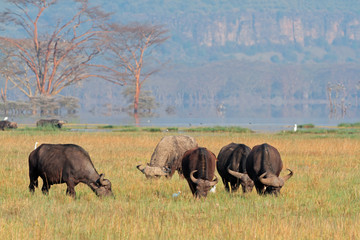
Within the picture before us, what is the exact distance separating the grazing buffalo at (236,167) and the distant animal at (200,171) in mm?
779

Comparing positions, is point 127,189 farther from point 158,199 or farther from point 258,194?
point 258,194

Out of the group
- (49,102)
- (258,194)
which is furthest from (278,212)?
(49,102)

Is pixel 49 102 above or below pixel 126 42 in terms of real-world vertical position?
below

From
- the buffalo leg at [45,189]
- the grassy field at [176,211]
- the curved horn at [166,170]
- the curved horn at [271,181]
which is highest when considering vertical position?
the curved horn at [271,181]

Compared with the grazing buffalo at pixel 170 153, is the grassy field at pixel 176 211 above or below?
below

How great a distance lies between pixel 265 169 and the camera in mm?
13133

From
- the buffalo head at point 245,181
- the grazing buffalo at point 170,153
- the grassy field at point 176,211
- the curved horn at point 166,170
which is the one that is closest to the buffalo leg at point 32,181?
the grassy field at point 176,211

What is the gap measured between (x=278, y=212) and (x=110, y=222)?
3.26 m

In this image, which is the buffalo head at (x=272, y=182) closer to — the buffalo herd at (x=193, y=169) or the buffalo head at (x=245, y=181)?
the buffalo herd at (x=193, y=169)

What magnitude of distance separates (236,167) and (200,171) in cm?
180

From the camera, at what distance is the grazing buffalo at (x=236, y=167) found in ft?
45.8

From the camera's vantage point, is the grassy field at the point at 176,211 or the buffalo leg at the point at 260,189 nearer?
the grassy field at the point at 176,211

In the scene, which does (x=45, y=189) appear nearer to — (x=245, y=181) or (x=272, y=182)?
(x=245, y=181)

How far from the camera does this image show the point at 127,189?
590 inches
